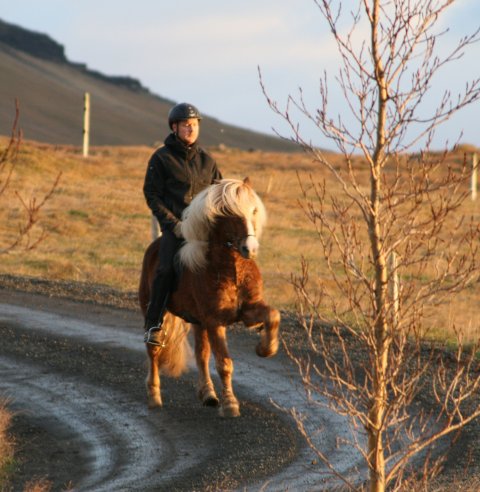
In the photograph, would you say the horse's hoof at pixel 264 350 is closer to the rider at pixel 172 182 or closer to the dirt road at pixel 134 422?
the dirt road at pixel 134 422

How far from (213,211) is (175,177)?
3.76 feet

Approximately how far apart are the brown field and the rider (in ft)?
3.52

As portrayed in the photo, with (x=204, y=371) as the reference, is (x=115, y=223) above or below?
below

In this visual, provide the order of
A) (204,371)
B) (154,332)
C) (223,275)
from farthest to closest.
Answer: (154,332) < (204,371) < (223,275)

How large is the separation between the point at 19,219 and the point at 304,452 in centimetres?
2212

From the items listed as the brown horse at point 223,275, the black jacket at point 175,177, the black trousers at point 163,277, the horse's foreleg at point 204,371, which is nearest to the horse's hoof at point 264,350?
the brown horse at point 223,275

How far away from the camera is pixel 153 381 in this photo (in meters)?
11.2

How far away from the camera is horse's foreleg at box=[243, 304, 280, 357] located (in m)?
9.77

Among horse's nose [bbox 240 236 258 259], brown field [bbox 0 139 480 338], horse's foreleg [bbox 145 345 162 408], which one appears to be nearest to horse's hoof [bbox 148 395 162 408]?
horse's foreleg [bbox 145 345 162 408]

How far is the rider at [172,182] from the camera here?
1070 cm

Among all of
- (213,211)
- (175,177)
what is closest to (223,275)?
(213,211)

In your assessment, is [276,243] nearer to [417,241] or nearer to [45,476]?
[45,476]

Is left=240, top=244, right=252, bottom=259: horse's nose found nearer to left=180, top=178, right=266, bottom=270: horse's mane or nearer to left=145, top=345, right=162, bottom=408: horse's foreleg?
left=180, top=178, right=266, bottom=270: horse's mane

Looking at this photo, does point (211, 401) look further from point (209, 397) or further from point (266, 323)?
point (266, 323)
